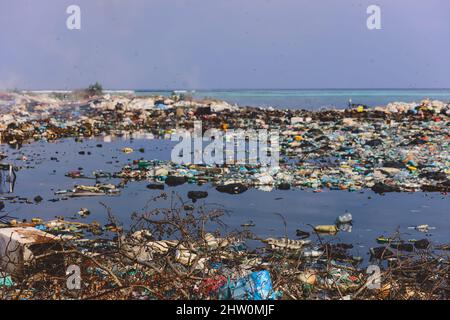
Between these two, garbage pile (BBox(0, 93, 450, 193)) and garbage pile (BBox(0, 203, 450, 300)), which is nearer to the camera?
garbage pile (BBox(0, 203, 450, 300))

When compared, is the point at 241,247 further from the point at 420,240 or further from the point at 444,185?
the point at 444,185

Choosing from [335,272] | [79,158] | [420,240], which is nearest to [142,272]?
[335,272]

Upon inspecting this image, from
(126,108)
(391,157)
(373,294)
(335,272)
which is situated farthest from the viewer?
(126,108)
